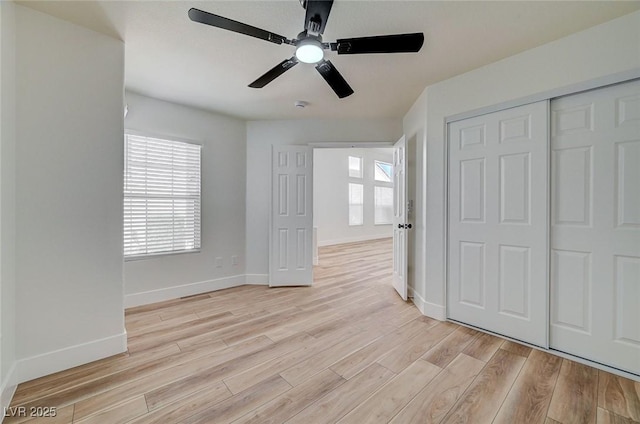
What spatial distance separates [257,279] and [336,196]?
4.64 m

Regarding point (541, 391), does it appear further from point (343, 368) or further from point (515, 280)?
point (343, 368)

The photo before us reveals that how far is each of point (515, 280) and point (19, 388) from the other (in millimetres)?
3651

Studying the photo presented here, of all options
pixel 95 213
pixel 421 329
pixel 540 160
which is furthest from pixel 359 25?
pixel 421 329

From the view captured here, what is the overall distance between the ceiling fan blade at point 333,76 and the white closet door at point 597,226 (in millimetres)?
1676

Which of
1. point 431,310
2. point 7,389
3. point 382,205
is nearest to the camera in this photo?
point 7,389

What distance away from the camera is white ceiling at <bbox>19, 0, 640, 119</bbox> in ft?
5.58

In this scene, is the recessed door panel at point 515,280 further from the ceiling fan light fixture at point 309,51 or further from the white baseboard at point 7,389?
the white baseboard at point 7,389

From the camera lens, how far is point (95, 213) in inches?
78.2

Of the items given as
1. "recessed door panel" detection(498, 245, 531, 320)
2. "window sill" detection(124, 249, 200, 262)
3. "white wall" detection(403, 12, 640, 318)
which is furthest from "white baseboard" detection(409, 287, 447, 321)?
"window sill" detection(124, 249, 200, 262)

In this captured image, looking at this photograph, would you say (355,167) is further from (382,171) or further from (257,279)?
(257,279)

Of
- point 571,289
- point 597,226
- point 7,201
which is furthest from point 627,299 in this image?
point 7,201

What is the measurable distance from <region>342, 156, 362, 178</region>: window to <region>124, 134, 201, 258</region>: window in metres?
5.73

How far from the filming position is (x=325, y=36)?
197 cm

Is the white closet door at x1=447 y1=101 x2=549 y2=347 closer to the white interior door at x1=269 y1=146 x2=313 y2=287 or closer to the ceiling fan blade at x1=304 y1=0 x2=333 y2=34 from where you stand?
the ceiling fan blade at x1=304 y1=0 x2=333 y2=34
